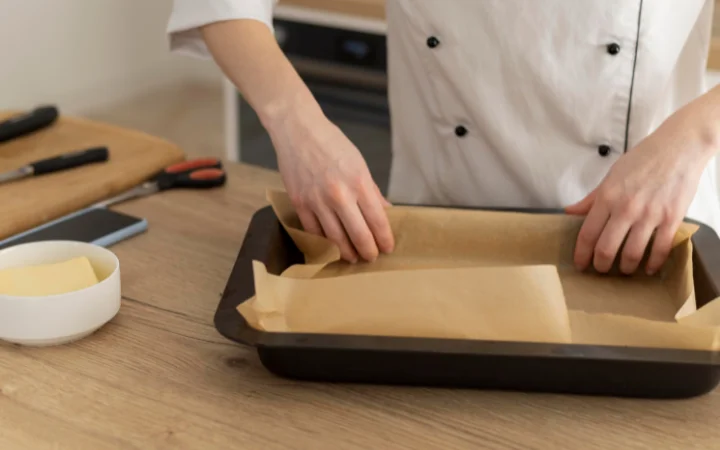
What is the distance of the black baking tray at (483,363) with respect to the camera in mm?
503

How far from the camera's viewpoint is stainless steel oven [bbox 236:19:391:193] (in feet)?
6.00

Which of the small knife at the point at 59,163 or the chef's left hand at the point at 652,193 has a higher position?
the chef's left hand at the point at 652,193

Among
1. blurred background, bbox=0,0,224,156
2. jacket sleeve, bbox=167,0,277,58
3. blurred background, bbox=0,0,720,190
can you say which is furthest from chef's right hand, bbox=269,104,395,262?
blurred background, bbox=0,0,224,156

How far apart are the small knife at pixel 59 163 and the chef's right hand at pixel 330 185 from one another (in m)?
0.31

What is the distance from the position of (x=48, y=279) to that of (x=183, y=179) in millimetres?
294

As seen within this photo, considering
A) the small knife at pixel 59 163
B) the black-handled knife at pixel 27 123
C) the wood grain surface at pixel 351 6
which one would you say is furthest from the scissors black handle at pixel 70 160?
the wood grain surface at pixel 351 6

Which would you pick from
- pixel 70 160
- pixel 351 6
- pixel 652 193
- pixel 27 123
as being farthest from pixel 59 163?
pixel 351 6

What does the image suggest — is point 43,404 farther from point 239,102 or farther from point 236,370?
point 239,102

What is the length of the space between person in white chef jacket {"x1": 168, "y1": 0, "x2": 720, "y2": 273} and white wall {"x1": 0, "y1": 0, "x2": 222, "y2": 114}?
156 centimetres

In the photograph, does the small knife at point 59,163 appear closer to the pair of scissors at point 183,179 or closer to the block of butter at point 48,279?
the pair of scissors at point 183,179

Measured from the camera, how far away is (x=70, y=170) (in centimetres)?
88

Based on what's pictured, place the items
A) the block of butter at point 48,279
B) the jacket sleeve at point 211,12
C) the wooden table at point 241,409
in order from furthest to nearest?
the jacket sleeve at point 211,12, the block of butter at point 48,279, the wooden table at point 241,409

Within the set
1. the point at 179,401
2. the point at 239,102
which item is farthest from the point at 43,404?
the point at 239,102

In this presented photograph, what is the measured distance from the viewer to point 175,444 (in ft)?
1.60
